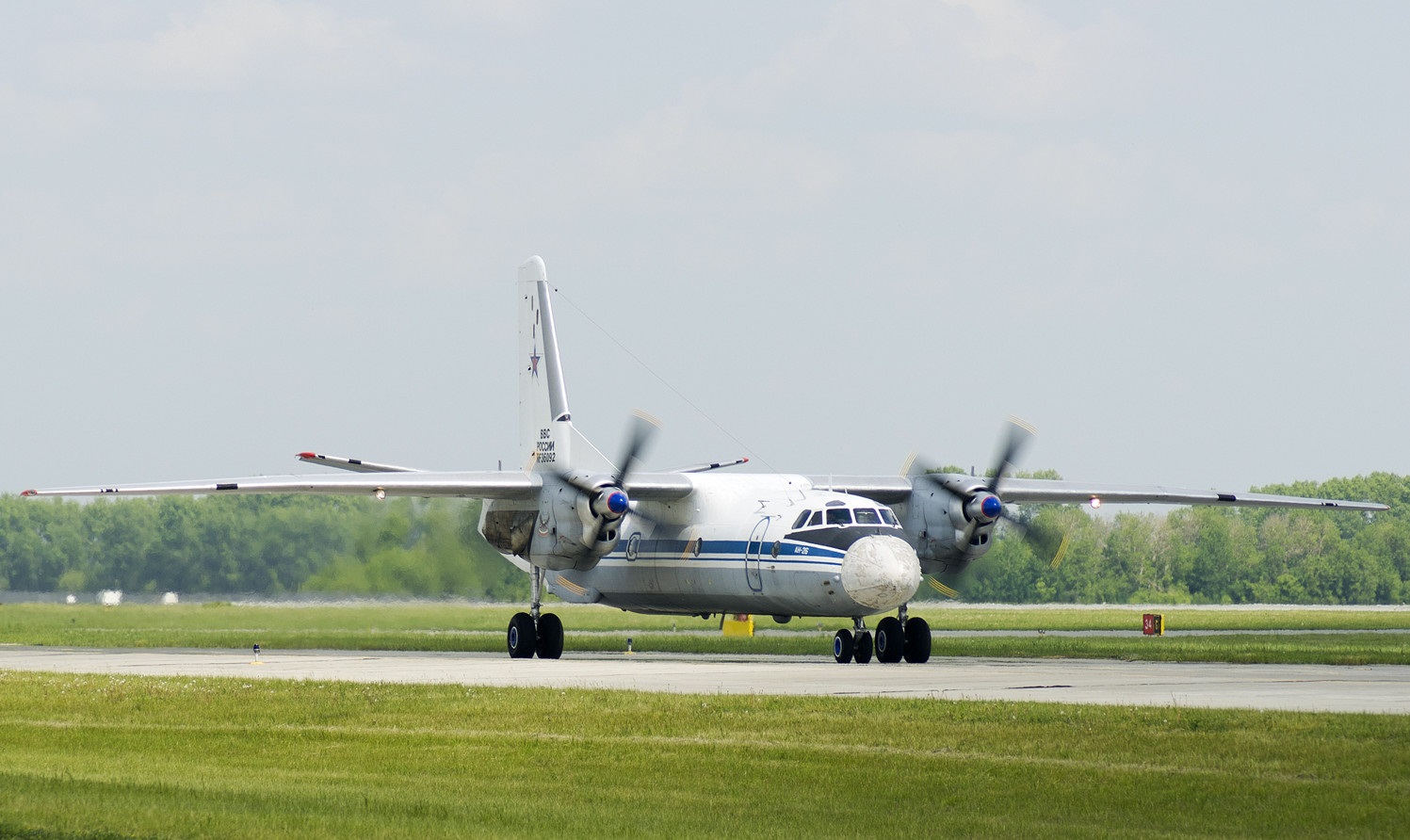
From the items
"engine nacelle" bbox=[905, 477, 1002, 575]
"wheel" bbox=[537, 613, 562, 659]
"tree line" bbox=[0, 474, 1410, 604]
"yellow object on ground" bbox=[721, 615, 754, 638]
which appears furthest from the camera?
"yellow object on ground" bbox=[721, 615, 754, 638]

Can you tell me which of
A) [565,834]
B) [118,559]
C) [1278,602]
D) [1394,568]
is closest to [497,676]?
[565,834]

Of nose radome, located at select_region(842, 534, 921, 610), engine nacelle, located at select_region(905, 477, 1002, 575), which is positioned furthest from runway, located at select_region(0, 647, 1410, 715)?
engine nacelle, located at select_region(905, 477, 1002, 575)

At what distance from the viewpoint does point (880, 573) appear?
28469 mm

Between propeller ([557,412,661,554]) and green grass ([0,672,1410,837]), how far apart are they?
10508 millimetres

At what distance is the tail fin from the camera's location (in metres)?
36.3

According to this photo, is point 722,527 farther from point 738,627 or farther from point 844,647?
point 738,627

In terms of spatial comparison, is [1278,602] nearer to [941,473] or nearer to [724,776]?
[941,473]

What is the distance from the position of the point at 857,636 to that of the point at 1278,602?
257 ft

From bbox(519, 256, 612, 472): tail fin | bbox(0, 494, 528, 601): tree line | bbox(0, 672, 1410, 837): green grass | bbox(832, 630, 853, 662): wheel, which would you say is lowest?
bbox(0, 672, 1410, 837): green grass

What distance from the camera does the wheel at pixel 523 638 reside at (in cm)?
3406

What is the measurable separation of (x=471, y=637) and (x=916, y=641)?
16.7 meters

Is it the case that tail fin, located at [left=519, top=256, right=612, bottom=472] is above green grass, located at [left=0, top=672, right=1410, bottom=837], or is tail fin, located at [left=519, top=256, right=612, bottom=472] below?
above

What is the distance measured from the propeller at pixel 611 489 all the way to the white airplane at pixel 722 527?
0.03 m

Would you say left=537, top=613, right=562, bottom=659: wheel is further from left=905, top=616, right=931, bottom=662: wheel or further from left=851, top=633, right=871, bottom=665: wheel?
left=905, top=616, right=931, bottom=662: wheel
